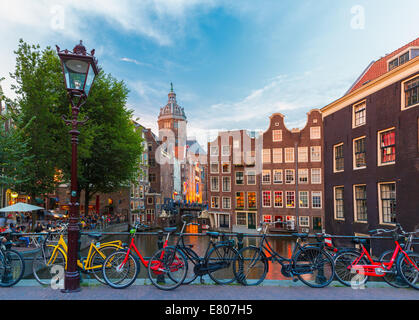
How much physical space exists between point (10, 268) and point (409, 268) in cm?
850

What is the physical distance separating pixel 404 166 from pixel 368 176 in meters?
2.63

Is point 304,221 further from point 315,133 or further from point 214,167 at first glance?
point 214,167

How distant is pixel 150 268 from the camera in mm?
5863

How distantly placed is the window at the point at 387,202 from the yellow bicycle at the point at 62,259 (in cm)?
1701

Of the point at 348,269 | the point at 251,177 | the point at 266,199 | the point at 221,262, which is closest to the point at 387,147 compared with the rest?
the point at 348,269


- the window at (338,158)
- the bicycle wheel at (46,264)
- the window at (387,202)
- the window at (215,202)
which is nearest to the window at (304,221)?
the window at (215,202)

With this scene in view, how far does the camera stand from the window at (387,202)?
A: 1734 cm

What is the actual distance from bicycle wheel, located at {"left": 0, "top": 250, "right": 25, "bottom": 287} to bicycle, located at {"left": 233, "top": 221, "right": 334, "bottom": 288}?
462 centimetres

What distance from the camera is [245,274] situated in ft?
20.1

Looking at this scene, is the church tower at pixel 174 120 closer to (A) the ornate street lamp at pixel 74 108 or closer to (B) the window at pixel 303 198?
(B) the window at pixel 303 198

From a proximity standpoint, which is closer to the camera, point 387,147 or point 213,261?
point 213,261

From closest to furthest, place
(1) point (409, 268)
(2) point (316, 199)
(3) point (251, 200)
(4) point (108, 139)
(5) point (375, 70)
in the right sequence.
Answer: (1) point (409, 268), (5) point (375, 70), (4) point (108, 139), (2) point (316, 199), (3) point (251, 200)

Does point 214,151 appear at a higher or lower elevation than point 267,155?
higher
